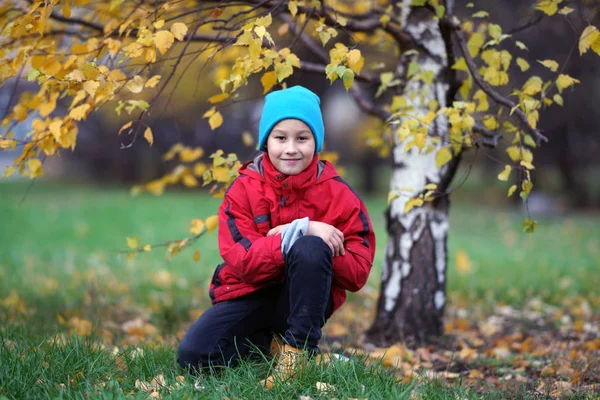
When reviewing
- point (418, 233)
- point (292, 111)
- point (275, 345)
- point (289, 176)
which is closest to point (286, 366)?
point (275, 345)

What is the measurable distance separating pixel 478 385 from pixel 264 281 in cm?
115

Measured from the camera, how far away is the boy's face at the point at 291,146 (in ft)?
8.53

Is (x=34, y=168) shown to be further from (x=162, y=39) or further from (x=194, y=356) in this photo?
(x=194, y=356)

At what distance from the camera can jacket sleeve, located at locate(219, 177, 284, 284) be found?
8.20ft

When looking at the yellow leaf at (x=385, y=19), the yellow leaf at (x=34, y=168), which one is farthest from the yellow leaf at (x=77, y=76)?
the yellow leaf at (x=385, y=19)

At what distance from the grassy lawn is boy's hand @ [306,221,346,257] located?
0.49m

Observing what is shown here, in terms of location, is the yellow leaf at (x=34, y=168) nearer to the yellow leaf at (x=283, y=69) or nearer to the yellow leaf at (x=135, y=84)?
the yellow leaf at (x=135, y=84)

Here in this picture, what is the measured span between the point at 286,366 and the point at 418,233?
1.62 metres

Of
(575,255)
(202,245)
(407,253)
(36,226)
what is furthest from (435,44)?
(36,226)

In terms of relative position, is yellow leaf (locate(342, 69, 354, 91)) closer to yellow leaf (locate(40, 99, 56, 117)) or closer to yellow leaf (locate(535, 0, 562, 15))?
yellow leaf (locate(535, 0, 562, 15))

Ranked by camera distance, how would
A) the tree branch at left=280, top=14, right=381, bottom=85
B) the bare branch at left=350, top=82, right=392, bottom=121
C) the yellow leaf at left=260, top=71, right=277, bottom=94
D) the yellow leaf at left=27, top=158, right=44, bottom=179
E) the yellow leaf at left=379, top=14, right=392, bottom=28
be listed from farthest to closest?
the bare branch at left=350, top=82, right=392, bottom=121, the tree branch at left=280, top=14, right=381, bottom=85, the yellow leaf at left=379, top=14, right=392, bottom=28, the yellow leaf at left=27, top=158, right=44, bottom=179, the yellow leaf at left=260, top=71, right=277, bottom=94

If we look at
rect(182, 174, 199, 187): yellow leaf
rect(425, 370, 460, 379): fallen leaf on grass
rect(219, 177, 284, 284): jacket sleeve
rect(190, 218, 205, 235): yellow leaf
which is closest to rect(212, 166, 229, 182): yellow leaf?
rect(190, 218, 205, 235): yellow leaf

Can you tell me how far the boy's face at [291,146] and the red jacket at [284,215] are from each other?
4 centimetres

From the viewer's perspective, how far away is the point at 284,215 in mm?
2672
